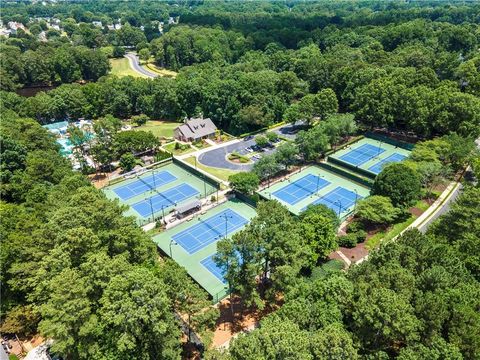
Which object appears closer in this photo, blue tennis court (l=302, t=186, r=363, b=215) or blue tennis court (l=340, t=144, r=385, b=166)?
blue tennis court (l=302, t=186, r=363, b=215)

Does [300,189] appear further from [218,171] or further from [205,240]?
[205,240]

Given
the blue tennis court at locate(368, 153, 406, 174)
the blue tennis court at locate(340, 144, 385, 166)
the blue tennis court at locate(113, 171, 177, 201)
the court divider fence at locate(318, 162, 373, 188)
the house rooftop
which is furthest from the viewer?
the house rooftop

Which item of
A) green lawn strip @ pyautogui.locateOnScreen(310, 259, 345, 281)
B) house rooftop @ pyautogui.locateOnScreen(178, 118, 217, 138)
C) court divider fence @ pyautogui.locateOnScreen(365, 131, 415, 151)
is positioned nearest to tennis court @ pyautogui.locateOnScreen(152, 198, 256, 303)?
green lawn strip @ pyautogui.locateOnScreen(310, 259, 345, 281)

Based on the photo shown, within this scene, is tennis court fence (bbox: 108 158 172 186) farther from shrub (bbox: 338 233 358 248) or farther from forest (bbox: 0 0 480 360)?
shrub (bbox: 338 233 358 248)

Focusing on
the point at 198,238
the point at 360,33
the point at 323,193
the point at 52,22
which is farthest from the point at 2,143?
the point at 52,22

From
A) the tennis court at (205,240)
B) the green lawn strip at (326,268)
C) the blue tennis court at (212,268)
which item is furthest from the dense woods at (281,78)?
the blue tennis court at (212,268)

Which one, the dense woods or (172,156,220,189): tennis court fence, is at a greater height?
the dense woods

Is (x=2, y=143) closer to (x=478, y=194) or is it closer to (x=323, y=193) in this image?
(x=323, y=193)
